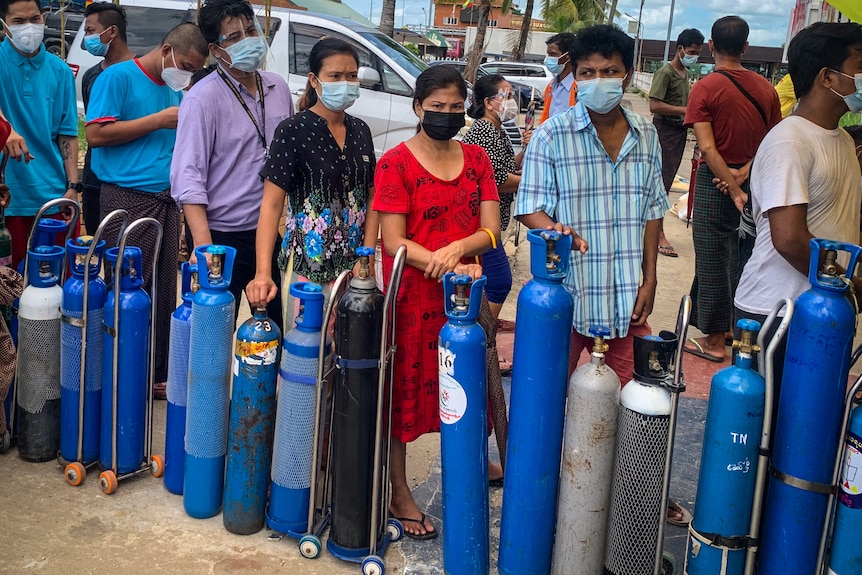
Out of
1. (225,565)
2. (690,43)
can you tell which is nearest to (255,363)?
(225,565)

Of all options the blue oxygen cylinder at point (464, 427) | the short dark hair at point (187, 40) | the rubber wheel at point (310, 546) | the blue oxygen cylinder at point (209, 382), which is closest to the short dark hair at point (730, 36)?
the short dark hair at point (187, 40)

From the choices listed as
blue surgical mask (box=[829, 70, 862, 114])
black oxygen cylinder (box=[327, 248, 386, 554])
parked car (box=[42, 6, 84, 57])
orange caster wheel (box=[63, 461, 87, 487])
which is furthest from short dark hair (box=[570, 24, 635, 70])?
parked car (box=[42, 6, 84, 57])

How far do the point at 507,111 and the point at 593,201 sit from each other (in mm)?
2032

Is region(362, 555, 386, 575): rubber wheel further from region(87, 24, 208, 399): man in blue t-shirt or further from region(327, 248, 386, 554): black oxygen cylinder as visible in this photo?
region(87, 24, 208, 399): man in blue t-shirt

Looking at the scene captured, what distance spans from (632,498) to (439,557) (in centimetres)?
78

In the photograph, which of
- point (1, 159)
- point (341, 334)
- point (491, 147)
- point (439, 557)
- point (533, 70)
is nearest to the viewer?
point (341, 334)

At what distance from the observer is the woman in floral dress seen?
3.17 meters

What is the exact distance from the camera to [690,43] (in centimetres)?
769

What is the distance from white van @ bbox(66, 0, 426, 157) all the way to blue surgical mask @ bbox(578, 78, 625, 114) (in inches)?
Result: 288

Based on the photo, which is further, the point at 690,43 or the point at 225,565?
the point at 690,43

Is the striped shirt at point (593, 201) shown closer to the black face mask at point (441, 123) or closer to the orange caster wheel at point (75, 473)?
the black face mask at point (441, 123)

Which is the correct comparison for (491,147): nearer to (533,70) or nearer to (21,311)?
(21,311)

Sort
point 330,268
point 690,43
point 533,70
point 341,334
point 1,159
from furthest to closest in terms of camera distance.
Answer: point 533,70, point 690,43, point 1,159, point 330,268, point 341,334

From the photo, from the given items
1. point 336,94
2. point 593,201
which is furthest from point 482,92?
point 593,201
